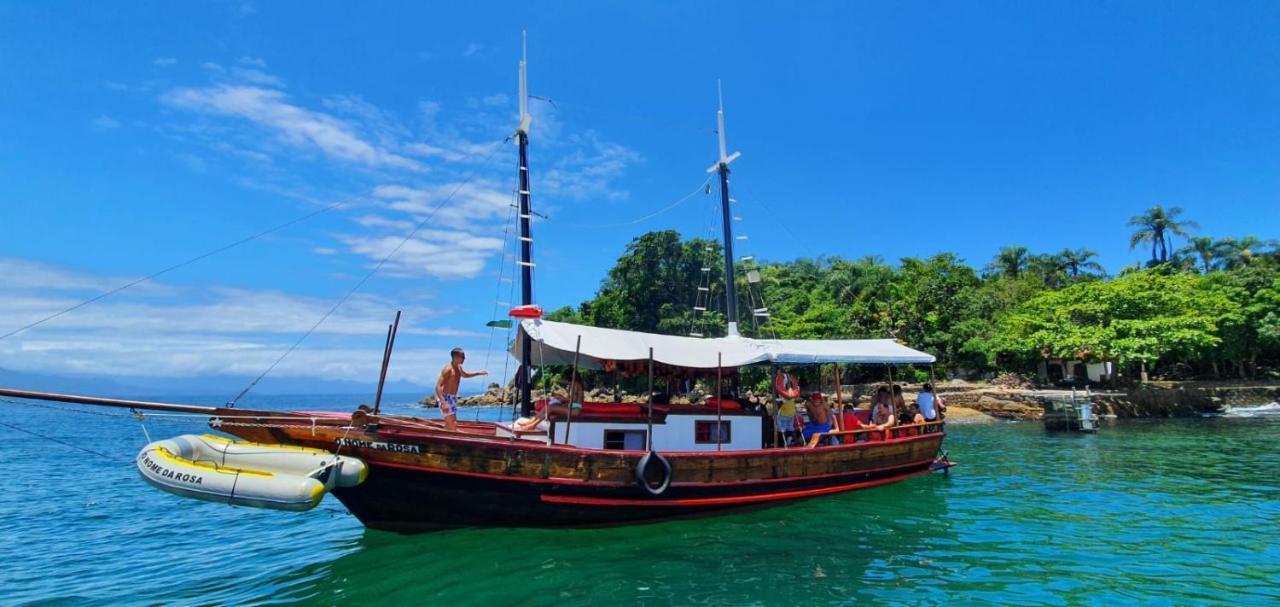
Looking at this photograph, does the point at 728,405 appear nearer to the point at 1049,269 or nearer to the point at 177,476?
the point at 177,476

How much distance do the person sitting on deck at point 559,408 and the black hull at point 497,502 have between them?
4.57ft

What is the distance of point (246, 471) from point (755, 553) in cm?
738

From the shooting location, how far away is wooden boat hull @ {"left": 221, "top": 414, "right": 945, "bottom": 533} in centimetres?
934

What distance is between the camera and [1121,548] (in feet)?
29.9

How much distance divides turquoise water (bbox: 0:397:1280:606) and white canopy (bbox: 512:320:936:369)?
3014 mm

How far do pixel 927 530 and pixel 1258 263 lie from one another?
56.7m

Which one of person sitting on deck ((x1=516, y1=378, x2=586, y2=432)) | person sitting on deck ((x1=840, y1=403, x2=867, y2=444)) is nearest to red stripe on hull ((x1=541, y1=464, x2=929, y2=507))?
person sitting on deck ((x1=840, y1=403, x2=867, y2=444))

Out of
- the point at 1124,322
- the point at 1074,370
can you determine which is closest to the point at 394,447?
the point at 1124,322

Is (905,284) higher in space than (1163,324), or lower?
higher

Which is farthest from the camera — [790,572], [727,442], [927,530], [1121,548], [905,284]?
[905,284]

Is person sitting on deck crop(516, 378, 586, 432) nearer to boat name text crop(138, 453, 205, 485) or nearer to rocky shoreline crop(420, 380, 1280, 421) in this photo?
boat name text crop(138, 453, 205, 485)

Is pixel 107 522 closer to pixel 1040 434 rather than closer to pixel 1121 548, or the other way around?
pixel 1121 548

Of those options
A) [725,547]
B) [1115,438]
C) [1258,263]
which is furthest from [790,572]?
[1258,263]

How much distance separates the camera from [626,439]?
11.4 metres
